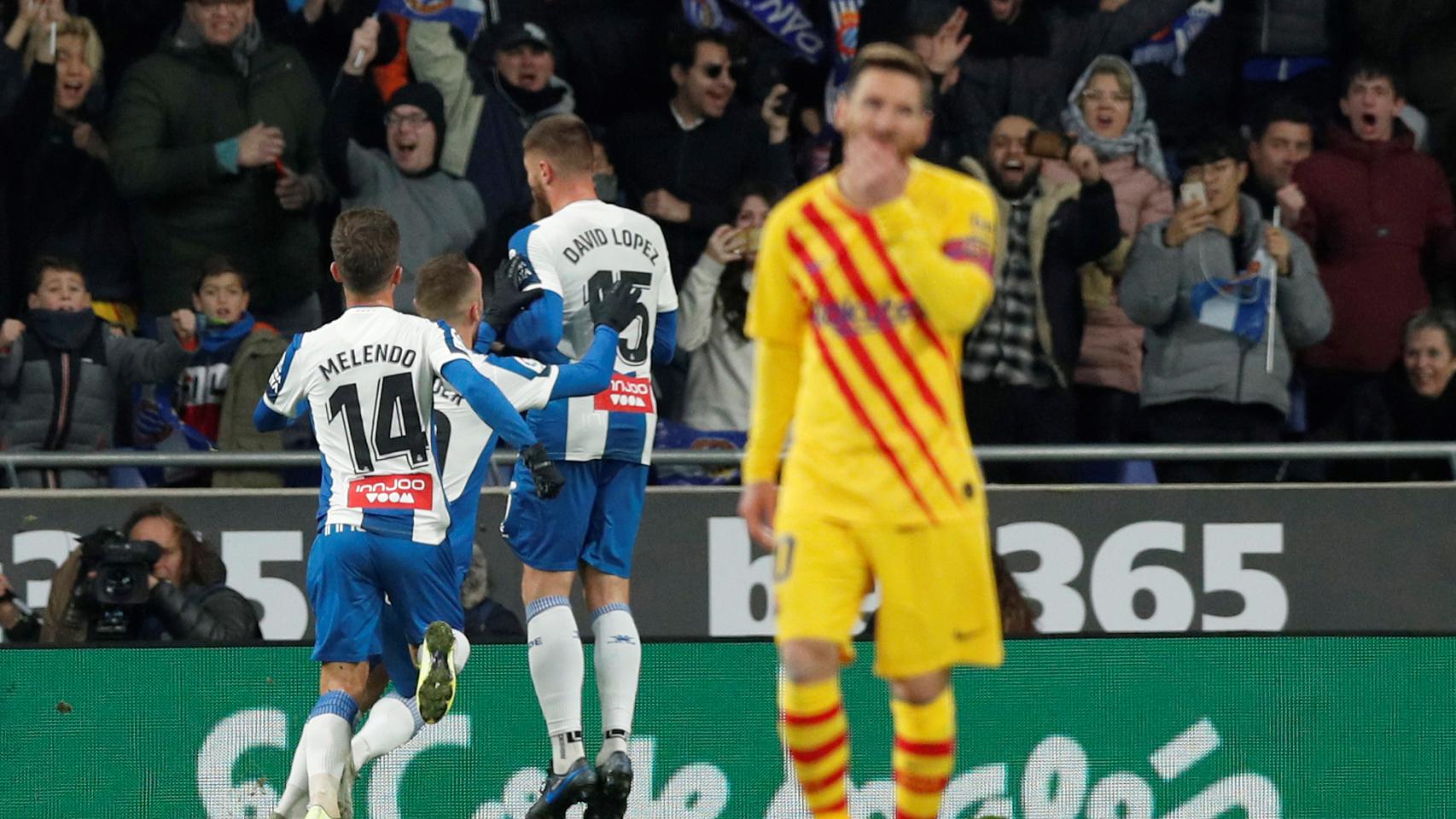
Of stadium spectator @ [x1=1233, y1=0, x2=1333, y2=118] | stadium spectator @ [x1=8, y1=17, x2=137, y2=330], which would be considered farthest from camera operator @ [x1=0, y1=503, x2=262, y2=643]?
stadium spectator @ [x1=1233, y1=0, x2=1333, y2=118]

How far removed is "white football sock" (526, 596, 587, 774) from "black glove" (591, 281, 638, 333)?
93 cm

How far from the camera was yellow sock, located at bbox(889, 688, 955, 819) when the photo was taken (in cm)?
533

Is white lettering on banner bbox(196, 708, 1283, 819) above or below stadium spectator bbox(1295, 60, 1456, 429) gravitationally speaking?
below

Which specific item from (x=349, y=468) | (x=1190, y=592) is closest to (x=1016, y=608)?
(x=1190, y=592)

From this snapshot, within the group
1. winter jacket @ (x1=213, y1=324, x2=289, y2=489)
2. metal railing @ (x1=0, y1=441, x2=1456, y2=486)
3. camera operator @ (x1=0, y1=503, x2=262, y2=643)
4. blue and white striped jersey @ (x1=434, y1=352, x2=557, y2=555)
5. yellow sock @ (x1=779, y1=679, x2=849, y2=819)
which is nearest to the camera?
yellow sock @ (x1=779, y1=679, x2=849, y2=819)

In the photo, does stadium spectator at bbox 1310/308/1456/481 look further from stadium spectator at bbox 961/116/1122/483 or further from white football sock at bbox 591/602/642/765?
white football sock at bbox 591/602/642/765

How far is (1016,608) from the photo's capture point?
8758 millimetres

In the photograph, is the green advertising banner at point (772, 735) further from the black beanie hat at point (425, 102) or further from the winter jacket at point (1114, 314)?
the black beanie hat at point (425, 102)

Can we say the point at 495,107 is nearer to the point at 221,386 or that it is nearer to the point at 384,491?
the point at 221,386

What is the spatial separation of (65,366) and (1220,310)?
17.1 feet

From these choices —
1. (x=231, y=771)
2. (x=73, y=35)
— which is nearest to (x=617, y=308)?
(x=231, y=771)

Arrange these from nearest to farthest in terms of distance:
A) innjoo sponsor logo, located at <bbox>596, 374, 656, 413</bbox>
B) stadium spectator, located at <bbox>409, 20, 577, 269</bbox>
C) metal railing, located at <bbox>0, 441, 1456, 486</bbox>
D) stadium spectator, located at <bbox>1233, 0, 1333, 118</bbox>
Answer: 1. innjoo sponsor logo, located at <bbox>596, 374, 656, 413</bbox>
2. metal railing, located at <bbox>0, 441, 1456, 486</bbox>
3. stadium spectator, located at <bbox>409, 20, 577, 269</bbox>
4. stadium spectator, located at <bbox>1233, 0, 1333, 118</bbox>

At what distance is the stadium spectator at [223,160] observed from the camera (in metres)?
10.0

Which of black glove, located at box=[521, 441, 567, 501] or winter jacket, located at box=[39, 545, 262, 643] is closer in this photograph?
black glove, located at box=[521, 441, 567, 501]
